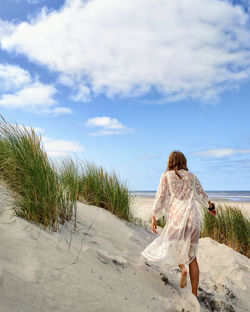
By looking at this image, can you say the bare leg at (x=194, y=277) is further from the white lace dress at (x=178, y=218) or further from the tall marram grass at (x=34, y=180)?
the tall marram grass at (x=34, y=180)

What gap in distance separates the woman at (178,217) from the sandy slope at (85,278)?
0.89ft

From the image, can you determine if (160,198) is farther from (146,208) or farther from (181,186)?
(146,208)

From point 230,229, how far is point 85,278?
191 inches

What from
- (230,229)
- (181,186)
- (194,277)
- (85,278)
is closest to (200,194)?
(181,186)

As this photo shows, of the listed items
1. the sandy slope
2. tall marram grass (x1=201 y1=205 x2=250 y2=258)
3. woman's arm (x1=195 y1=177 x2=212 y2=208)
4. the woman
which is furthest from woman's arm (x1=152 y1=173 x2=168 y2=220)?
tall marram grass (x1=201 y1=205 x2=250 y2=258)

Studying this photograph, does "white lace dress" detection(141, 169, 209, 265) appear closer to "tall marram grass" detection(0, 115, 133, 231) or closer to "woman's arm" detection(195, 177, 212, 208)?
"woman's arm" detection(195, 177, 212, 208)

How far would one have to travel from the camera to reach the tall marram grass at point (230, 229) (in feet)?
22.1

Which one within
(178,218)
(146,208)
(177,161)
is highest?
(177,161)

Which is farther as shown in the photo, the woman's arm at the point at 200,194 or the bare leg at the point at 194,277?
the woman's arm at the point at 200,194

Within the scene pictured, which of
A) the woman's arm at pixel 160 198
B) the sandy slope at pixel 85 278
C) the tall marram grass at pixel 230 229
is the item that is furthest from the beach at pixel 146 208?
the woman's arm at pixel 160 198

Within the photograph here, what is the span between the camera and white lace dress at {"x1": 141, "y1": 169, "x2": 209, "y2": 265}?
367 cm

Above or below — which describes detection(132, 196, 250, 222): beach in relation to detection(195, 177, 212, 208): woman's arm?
below

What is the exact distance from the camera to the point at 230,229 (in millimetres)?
6828

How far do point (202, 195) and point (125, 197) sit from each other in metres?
2.30
